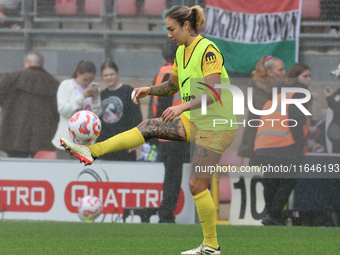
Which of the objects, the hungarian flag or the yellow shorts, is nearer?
the yellow shorts

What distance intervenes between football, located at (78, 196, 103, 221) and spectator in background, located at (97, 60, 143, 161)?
762 mm

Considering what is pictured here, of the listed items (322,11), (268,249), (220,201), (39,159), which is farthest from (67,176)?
(322,11)

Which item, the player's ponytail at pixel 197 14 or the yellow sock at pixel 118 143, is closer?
the yellow sock at pixel 118 143

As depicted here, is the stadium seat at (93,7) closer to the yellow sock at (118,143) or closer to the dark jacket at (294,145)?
the dark jacket at (294,145)

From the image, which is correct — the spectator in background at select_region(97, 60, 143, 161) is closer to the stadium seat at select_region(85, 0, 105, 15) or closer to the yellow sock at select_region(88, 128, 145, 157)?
the stadium seat at select_region(85, 0, 105, 15)

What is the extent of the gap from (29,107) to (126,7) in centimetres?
186

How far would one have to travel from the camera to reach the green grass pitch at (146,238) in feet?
14.2

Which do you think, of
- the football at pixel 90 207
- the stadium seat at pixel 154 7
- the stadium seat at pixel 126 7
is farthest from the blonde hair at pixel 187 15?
the stadium seat at pixel 126 7

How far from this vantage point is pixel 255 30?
23.8 feet

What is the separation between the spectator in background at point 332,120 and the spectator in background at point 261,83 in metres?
0.70

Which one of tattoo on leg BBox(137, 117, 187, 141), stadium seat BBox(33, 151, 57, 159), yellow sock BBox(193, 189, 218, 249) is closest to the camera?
yellow sock BBox(193, 189, 218, 249)

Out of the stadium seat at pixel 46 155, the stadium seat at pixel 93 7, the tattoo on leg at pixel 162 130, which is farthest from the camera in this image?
the stadium seat at pixel 93 7

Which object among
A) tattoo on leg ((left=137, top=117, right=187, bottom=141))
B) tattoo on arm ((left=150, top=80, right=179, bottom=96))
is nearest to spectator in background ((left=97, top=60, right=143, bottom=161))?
tattoo on arm ((left=150, top=80, right=179, bottom=96))

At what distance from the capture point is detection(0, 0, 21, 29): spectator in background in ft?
23.7
